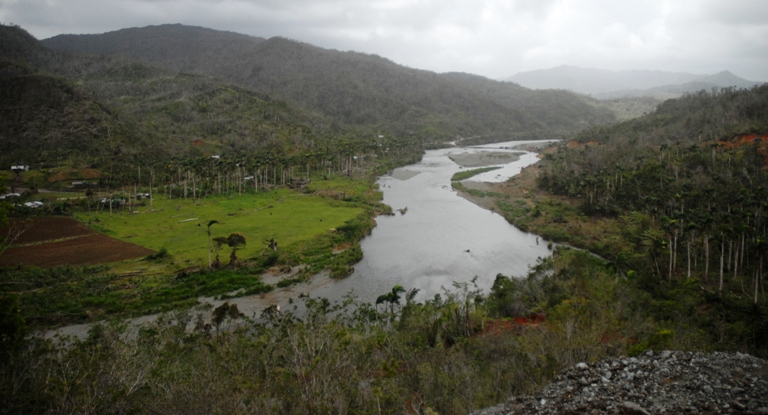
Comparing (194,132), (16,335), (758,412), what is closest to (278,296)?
(16,335)

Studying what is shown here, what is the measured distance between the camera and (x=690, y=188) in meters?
53.5

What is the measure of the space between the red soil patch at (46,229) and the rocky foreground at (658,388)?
2201 inches

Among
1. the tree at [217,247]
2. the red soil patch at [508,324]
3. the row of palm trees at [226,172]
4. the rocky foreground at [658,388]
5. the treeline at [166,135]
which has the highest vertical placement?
the treeline at [166,135]

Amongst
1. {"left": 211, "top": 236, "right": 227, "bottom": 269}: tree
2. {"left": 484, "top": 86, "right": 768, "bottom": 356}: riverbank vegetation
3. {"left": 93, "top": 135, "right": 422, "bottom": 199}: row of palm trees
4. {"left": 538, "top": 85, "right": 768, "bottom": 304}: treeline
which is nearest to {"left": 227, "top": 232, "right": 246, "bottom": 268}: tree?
{"left": 211, "top": 236, "right": 227, "bottom": 269}: tree

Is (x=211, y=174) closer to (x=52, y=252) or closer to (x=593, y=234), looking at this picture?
(x=52, y=252)

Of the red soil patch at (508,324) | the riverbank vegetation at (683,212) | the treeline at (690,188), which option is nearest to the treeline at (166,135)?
the riverbank vegetation at (683,212)

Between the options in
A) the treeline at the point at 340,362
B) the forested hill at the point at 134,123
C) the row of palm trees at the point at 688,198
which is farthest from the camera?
the forested hill at the point at 134,123

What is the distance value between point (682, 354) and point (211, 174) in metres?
80.4

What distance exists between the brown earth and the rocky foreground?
4511 centimetres

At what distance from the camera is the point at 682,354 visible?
1389 cm

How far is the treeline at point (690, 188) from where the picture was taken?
38.8 meters

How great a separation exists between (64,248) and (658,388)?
55.7 meters

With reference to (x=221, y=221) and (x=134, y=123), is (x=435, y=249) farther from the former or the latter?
(x=134, y=123)

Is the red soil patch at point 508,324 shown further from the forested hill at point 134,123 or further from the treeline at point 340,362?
the forested hill at point 134,123
